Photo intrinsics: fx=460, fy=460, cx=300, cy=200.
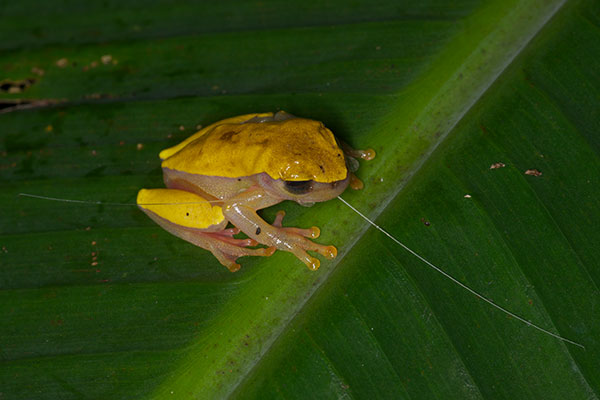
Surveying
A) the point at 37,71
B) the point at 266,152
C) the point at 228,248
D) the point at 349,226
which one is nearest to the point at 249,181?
the point at 266,152

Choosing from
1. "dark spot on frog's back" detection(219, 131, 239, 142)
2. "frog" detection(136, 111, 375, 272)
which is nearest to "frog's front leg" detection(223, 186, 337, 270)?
"frog" detection(136, 111, 375, 272)

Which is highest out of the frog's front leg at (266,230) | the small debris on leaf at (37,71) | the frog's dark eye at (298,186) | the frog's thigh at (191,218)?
the frog's dark eye at (298,186)

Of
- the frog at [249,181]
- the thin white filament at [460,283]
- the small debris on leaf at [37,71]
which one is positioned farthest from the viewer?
the small debris on leaf at [37,71]

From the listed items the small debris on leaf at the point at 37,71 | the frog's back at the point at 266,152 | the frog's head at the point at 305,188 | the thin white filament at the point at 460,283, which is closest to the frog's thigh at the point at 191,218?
the frog's back at the point at 266,152

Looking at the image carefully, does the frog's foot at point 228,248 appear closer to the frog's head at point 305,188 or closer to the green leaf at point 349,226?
the green leaf at point 349,226

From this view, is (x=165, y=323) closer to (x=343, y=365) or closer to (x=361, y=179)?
(x=343, y=365)

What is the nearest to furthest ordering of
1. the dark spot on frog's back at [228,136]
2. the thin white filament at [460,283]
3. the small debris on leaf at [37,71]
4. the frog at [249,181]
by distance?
the thin white filament at [460,283] < the frog at [249,181] < the dark spot on frog's back at [228,136] < the small debris on leaf at [37,71]

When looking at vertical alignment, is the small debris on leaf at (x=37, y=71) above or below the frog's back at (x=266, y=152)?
below

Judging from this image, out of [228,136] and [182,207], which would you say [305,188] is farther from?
[182,207]
